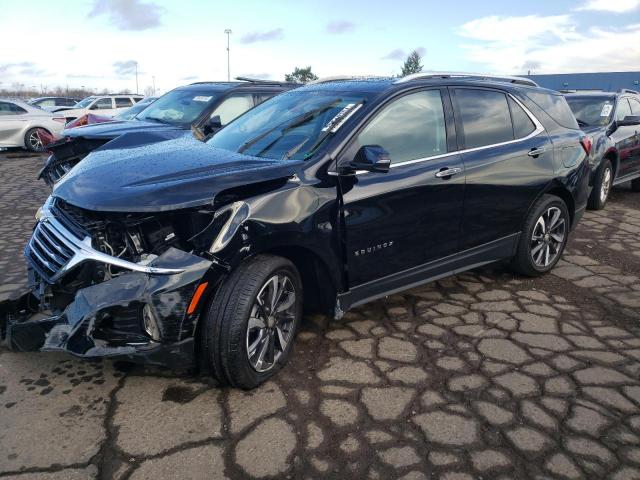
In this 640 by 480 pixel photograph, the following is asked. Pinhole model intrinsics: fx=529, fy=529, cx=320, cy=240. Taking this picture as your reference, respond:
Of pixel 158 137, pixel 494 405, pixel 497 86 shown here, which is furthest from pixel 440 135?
pixel 158 137

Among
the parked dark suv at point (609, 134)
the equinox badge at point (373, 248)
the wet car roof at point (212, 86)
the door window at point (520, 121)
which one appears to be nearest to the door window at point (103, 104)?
the wet car roof at point (212, 86)

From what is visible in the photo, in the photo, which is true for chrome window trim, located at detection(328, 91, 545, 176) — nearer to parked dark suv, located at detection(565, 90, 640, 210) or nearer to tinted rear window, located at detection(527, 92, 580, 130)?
tinted rear window, located at detection(527, 92, 580, 130)

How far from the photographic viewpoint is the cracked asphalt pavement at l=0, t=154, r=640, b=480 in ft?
A: 8.15

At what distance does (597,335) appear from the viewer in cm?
383

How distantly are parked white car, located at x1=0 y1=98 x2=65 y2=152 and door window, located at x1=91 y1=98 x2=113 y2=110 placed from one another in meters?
4.79

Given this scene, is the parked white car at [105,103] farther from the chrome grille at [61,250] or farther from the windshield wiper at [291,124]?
the chrome grille at [61,250]

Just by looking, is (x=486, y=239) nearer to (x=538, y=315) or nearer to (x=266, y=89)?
(x=538, y=315)

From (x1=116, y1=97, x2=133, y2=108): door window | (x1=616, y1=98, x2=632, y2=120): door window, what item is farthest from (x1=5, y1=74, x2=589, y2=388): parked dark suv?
(x1=116, y1=97, x2=133, y2=108): door window

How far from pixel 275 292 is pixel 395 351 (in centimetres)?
100

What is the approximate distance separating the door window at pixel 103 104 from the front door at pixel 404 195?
1807cm

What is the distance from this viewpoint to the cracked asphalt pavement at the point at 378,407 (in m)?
2.48

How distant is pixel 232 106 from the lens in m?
7.75

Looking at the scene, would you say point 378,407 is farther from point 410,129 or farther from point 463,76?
point 463,76

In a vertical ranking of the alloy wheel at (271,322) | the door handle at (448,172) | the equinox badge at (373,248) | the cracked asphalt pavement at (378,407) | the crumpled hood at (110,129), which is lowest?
the cracked asphalt pavement at (378,407)
